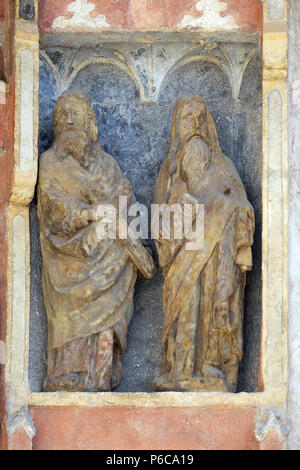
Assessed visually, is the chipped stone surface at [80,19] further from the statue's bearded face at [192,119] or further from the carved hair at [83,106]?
the statue's bearded face at [192,119]

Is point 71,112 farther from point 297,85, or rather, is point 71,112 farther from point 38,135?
point 297,85

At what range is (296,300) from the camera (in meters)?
9.61

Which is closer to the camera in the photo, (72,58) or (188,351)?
(188,351)

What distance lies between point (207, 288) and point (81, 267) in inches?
30.5

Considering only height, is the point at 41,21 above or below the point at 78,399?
above

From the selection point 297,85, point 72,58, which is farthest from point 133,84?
point 297,85

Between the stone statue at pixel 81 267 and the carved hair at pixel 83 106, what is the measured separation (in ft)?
0.05

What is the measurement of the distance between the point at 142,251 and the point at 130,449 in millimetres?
1225

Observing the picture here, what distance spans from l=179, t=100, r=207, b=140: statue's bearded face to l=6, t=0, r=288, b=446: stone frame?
0.43m

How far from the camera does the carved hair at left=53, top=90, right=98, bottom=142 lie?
33.0 ft

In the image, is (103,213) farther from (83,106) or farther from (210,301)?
(210,301)

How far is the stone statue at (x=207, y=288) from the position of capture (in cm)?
968

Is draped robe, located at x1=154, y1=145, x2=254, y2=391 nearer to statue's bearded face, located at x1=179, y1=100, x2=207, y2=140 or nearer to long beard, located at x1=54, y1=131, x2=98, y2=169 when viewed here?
statue's bearded face, located at x1=179, y1=100, x2=207, y2=140

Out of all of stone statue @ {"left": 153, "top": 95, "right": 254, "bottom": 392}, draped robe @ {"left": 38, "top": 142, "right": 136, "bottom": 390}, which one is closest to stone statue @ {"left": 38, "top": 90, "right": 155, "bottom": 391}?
draped robe @ {"left": 38, "top": 142, "right": 136, "bottom": 390}
